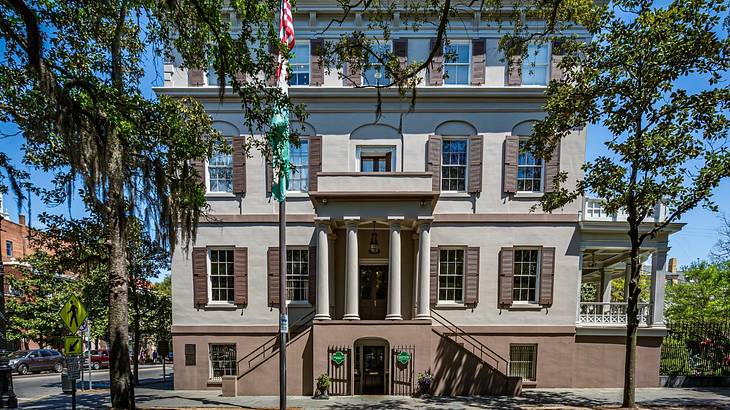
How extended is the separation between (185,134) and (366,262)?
797 centimetres

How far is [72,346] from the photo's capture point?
8.02 meters

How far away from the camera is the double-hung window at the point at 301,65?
532 inches

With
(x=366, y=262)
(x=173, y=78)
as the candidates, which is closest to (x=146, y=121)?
(x=173, y=78)

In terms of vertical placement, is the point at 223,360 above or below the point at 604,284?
below

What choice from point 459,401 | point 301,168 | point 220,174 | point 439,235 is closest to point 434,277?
point 439,235

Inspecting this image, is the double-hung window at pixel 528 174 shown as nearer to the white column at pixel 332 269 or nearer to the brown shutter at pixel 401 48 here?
the brown shutter at pixel 401 48

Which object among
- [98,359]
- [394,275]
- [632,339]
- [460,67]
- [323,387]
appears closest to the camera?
[632,339]

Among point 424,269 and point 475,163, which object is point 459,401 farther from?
point 475,163

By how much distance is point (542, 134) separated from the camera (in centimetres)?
959

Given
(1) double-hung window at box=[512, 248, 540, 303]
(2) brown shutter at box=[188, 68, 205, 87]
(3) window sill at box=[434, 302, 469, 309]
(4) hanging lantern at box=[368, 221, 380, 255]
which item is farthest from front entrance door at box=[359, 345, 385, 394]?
(2) brown shutter at box=[188, 68, 205, 87]

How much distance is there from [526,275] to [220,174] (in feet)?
40.3

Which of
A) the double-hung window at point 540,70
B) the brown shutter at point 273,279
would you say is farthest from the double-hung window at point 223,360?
the double-hung window at point 540,70

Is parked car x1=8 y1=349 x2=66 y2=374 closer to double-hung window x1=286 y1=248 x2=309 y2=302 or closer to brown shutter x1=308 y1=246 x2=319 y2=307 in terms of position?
double-hung window x1=286 y1=248 x2=309 y2=302

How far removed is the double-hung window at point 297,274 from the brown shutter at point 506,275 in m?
7.23
